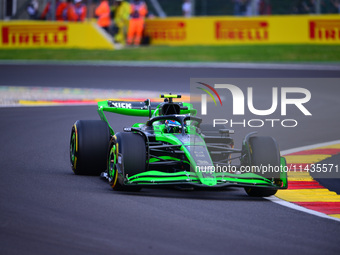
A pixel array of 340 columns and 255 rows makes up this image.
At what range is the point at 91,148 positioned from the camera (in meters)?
9.61

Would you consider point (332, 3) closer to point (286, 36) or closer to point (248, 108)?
point (286, 36)

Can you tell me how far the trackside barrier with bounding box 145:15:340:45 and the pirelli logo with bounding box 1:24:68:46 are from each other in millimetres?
3209

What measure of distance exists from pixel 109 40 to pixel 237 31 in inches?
181

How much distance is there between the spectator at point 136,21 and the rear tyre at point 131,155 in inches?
852

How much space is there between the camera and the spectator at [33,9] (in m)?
31.6

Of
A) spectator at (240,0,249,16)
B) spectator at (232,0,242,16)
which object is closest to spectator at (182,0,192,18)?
spectator at (232,0,242,16)

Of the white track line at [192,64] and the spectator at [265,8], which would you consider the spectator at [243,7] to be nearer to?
the spectator at [265,8]

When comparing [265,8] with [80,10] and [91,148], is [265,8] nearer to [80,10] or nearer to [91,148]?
[80,10]

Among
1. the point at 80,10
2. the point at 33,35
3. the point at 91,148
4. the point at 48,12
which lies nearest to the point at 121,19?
the point at 80,10

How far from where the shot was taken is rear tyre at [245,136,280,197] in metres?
8.56

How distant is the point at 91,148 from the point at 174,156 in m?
1.18

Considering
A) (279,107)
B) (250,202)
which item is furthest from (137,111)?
(279,107)

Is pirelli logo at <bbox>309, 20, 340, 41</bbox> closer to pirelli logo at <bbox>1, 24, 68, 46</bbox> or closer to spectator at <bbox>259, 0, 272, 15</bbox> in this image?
spectator at <bbox>259, 0, 272, 15</bbox>

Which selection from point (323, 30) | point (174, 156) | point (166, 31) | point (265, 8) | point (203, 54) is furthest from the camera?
point (166, 31)
